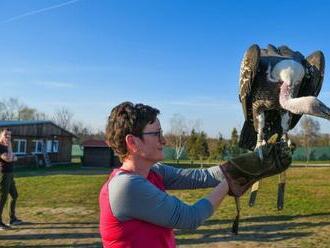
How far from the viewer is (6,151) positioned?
10766 millimetres

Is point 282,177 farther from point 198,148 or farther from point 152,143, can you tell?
point 198,148

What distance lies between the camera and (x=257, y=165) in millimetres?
2588

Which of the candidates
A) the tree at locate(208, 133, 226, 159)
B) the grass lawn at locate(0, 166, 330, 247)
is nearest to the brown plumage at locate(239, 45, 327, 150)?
the grass lawn at locate(0, 166, 330, 247)

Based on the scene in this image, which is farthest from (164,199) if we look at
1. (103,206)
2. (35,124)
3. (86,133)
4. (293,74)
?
(86,133)

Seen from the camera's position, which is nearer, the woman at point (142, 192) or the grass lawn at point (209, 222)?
the woman at point (142, 192)

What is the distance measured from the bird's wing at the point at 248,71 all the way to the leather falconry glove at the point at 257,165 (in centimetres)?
85

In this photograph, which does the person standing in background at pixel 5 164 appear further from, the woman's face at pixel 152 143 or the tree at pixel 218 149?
the tree at pixel 218 149

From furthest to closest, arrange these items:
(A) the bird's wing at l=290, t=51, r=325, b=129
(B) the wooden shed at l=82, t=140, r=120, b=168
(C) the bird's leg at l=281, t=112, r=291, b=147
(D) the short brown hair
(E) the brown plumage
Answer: (B) the wooden shed at l=82, t=140, r=120, b=168 → (A) the bird's wing at l=290, t=51, r=325, b=129 → (E) the brown plumage → (C) the bird's leg at l=281, t=112, r=291, b=147 → (D) the short brown hair

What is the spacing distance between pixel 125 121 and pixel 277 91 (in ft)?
3.40

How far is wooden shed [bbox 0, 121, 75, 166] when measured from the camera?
110ft

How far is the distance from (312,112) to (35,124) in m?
34.9

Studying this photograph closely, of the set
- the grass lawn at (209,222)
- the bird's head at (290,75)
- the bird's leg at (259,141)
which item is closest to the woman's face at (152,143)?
the bird's leg at (259,141)

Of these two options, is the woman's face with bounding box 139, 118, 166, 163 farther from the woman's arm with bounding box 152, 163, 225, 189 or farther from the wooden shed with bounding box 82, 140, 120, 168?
the wooden shed with bounding box 82, 140, 120, 168

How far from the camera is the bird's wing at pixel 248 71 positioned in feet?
11.0
